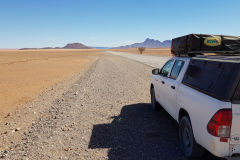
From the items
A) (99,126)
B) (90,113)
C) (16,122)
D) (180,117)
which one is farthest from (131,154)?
(16,122)

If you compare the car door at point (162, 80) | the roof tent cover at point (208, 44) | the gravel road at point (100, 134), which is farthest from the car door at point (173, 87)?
the gravel road at point (100, 134)

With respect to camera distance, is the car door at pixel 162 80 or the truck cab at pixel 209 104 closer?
the truck cab at pixel 209 104

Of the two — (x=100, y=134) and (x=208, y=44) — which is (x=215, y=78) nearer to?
(x=208, y=44)

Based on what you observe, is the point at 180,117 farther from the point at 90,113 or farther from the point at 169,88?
the point at 90,113

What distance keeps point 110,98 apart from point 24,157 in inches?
188

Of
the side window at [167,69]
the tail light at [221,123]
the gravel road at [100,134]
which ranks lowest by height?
the gravel road at [100,134]

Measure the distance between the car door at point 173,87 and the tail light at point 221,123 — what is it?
1.47 metres

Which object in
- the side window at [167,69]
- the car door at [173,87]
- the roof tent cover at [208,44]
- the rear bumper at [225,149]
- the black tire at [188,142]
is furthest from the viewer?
the side window at [167,69]

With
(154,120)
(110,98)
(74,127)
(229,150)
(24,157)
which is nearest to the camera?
(229,150)

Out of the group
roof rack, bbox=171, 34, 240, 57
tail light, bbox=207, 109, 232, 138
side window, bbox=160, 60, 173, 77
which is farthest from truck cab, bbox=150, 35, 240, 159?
side window, bbox=160, 60, 173, 77

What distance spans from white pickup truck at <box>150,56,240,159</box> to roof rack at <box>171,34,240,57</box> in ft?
1.77

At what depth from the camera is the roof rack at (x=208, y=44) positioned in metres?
4.39

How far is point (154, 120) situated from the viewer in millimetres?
5613

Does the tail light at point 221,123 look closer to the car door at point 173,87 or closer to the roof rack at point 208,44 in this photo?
the car door at point 173,87
